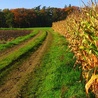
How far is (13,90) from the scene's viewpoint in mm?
11758

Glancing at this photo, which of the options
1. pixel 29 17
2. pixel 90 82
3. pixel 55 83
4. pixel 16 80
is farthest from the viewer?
pixel 29 17

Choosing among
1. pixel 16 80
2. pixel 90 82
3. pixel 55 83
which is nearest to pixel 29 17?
pixel 16 80

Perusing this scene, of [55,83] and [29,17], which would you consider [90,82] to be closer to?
[55,83]

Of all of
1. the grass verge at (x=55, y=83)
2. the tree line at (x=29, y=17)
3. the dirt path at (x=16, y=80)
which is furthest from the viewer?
the tree line at (x=29, y=17)

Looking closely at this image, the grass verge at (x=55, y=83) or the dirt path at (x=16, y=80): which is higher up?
the grass verge at (x=55, y=83)

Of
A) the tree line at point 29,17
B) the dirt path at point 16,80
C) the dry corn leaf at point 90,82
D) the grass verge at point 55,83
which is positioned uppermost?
the dry corn leaf at point 90,82

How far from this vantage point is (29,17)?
419 feet

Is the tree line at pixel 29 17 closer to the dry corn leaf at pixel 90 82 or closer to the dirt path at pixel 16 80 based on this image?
the dirt path at pixel 16 80

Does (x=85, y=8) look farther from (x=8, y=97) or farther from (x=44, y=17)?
(x=44, y=17)

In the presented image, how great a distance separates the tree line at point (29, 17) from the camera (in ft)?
414

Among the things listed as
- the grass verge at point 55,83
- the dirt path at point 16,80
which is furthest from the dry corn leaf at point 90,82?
the dirt path at point 16,80

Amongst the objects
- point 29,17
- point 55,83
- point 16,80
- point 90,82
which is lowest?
point 29,17

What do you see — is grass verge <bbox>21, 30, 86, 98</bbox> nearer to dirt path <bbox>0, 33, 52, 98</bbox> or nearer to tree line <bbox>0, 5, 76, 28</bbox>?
dirt path <bbox>0, 33, 52, 98</bbox>

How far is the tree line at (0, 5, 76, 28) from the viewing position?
12606 cm
